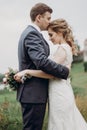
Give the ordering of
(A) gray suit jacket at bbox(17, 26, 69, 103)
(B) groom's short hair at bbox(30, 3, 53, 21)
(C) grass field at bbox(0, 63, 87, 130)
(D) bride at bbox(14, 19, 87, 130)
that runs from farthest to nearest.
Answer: (C) grass field at bbox(0, 63, 87, 130)
(D) bride at bbox(14, 19, 87, 130)
(B) groom's short hair at bbox(30, 3, 53, 21)
(A) gray suit jacket at bbox(17, 26, 69, 103)

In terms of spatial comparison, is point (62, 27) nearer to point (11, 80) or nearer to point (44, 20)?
point (44, 20)

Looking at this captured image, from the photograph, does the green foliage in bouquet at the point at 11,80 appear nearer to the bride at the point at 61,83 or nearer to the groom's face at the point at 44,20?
the bride at the point at 61,83

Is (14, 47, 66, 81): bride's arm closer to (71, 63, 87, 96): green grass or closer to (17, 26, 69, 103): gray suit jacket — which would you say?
(17, 26, 69, 103): gray suit jacket

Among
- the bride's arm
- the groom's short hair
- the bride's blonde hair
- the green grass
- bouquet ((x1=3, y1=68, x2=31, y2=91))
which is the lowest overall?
the green grass

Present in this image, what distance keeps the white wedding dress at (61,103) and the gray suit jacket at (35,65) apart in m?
0.12

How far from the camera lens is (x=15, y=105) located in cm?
938

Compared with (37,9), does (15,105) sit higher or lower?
lower

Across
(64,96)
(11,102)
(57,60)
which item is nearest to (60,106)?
(64,96)

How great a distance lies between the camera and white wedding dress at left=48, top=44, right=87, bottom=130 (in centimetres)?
570

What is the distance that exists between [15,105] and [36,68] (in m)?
3.93

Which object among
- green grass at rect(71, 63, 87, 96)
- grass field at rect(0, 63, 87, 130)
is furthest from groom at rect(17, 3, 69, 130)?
green grass at rect(71, 63, 87, 96)

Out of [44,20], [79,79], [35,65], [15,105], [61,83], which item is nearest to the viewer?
[35,65]

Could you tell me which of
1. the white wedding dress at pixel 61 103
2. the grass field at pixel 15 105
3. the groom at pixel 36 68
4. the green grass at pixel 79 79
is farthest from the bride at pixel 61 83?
the green grass at pixel 79 79

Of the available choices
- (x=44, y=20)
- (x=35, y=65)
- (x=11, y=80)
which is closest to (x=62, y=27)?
(x=44, y=20)
